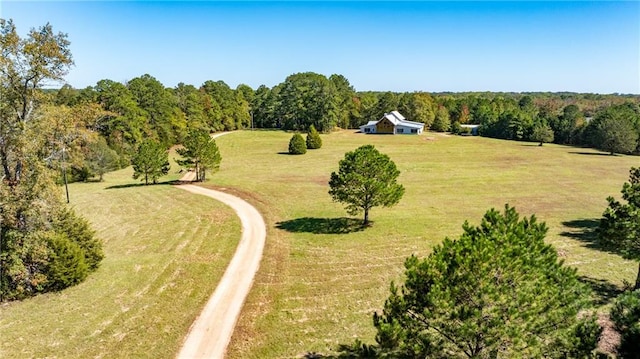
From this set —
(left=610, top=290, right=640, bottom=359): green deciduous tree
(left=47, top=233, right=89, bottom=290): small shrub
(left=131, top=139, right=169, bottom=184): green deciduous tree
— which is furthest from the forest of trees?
(left=610, top=290, right=640, bottom=359): green deciduous tree

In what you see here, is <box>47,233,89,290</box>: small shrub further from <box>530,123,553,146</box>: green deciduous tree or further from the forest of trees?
<box>530,123,553,146</box>: green deciduous tree

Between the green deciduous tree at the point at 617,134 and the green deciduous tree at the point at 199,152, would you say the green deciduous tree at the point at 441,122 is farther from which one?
the green deciduous tree at the point at 199,152

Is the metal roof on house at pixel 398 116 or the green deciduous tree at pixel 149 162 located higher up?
the metal roof on house at pixel 398 116

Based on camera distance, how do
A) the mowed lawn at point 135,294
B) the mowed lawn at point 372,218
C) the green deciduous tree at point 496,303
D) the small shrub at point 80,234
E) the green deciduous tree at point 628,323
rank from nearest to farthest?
the green deciduous tree at point 628,323 → the green deciduous tree at point 496,303 → the mowed lawn at point 135,294 → the mowed lawn at point 372,218 → the small shrub at point 80,234

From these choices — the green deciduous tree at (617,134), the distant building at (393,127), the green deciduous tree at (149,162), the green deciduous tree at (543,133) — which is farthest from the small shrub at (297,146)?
the green deciduous tree at (617,134)

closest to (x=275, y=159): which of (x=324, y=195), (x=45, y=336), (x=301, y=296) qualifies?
(x=324, y=195)

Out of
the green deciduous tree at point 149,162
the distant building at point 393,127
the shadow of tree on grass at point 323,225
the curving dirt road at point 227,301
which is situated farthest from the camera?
the distant building at point 393,127
